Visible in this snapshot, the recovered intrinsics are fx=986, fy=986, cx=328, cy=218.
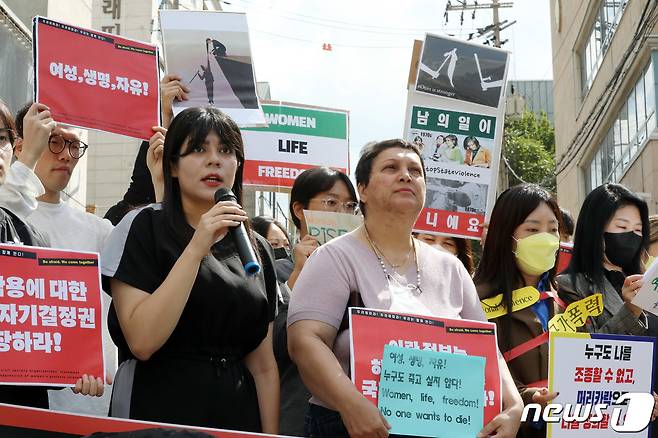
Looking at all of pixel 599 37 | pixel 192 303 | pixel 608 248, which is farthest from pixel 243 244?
pixel 599 37

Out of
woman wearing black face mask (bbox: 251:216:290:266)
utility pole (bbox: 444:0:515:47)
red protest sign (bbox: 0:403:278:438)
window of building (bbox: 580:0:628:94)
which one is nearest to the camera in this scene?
red protest sign (bbox: 0:403:278:438)

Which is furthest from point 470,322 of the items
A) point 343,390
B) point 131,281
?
point 131,281

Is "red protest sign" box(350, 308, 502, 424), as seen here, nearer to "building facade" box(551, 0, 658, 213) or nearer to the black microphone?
the black microphone

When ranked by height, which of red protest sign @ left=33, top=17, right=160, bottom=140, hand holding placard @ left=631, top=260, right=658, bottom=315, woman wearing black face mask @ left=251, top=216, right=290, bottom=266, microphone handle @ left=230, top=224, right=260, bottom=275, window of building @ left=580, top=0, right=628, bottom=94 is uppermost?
window of building @ left=580, top=0, right=628, bottom=94

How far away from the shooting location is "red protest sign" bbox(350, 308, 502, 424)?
313 centimetres

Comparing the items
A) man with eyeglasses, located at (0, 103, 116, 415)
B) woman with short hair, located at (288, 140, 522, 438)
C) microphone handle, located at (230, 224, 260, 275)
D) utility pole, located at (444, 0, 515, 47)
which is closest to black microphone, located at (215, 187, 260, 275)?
microphone handle, located at (230, 224, 260, 275)

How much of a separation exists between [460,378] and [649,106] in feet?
49.8

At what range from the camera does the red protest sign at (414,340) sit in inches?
123

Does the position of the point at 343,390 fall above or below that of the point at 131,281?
below

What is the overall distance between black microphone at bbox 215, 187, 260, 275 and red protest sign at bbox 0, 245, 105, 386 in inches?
17.9

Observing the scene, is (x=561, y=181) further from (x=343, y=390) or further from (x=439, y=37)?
(x=343, y=390)

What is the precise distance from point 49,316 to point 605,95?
1854 cm

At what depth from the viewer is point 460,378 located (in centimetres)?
322

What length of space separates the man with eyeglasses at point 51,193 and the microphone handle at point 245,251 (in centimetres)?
96
